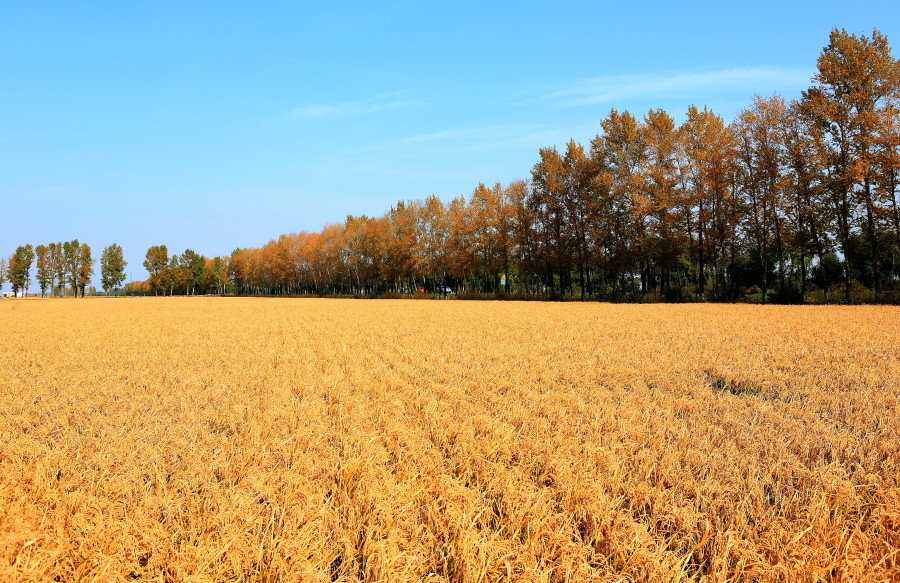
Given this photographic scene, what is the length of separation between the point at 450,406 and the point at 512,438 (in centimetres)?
157

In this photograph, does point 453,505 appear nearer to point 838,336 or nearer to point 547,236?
point 838,336

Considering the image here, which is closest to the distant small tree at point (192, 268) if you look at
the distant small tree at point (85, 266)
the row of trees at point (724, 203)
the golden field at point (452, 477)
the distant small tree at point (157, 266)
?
the distant small tree at point (157, 266)

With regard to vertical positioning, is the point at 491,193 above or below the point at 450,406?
above

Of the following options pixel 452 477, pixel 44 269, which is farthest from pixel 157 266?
pixel 452 477

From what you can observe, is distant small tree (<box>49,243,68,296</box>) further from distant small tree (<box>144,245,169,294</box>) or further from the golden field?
the golden field

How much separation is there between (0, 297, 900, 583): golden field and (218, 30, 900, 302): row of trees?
1370 inches

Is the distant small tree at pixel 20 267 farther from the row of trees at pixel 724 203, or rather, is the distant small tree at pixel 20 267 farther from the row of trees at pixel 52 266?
the row of trees at pixel 724 203

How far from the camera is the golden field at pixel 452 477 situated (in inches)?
115

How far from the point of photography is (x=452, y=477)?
4.16m

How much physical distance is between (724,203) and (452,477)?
45370 mm

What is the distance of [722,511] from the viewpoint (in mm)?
3551

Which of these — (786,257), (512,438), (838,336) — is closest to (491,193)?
(786,257)

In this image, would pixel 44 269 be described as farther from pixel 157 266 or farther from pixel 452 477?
pixel 452 477

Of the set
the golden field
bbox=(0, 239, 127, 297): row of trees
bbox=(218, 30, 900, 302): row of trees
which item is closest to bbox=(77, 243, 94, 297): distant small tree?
bbox=(0, 239, 127, 297): row of trees
